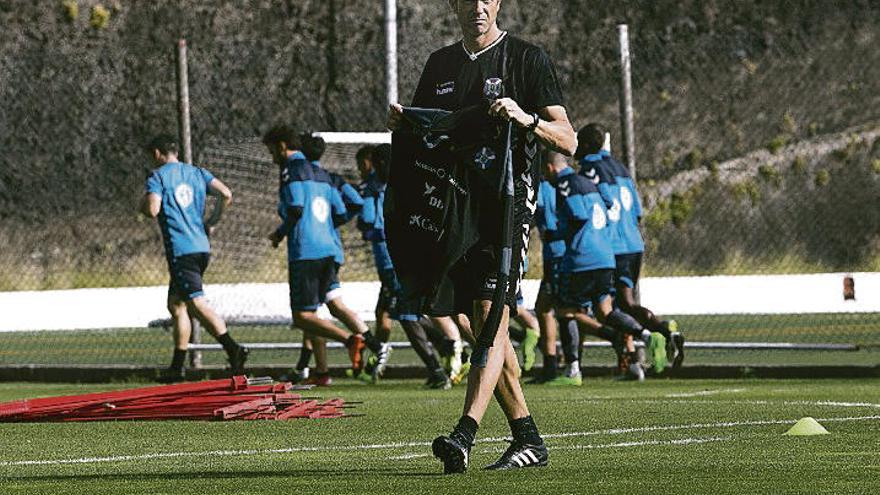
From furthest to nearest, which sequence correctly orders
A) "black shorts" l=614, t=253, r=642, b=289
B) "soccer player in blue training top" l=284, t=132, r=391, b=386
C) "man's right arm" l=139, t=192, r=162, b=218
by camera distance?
1. "black shorts" l=614, t=253, r=642, b=289
2. "man's right arm" l=139, t=192, r=162, b=218
3. "soccer player in blue training top" l=284, t=132, r=391, b=386

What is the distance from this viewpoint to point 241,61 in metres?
58.8

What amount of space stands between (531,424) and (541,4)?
53.6m

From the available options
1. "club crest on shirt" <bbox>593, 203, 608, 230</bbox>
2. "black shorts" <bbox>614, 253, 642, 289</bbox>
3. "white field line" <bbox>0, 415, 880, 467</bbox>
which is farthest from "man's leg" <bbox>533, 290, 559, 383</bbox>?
"white field line" <bbox>0, 415, 880, 467</bbox>

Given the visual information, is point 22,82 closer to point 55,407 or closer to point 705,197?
point 705,197

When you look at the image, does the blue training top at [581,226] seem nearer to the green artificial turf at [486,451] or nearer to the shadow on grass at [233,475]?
the green artificial turf at [486,451]

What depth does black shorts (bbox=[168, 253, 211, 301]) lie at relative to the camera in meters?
17.8

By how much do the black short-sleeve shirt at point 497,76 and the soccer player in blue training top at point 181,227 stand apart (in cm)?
919

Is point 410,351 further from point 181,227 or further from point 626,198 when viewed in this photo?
point 181,227

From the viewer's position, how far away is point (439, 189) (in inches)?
336

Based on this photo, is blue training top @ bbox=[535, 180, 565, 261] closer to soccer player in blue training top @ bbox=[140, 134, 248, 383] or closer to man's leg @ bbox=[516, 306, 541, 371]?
man's leg @ bbox=[516, 306, 541, 371]

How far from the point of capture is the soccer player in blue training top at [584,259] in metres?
17.1

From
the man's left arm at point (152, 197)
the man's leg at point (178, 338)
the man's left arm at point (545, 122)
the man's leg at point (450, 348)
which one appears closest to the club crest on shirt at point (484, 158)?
the man's left arm at point (545, 122)

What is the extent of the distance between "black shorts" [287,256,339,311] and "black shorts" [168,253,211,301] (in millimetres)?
922

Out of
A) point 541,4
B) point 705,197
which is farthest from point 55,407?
point 541,4
